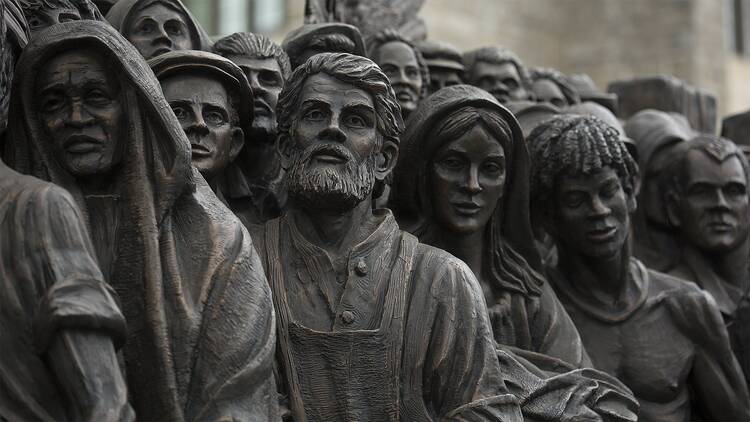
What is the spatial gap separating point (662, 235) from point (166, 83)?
413cm

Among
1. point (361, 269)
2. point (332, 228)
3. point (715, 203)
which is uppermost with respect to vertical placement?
point (332, 228)

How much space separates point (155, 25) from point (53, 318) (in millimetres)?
2878

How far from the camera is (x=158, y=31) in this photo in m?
8.55

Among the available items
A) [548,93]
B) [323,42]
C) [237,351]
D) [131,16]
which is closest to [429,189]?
[323,42]

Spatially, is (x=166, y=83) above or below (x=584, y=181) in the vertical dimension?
above

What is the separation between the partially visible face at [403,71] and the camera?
9.85 meters

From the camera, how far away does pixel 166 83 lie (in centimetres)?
764

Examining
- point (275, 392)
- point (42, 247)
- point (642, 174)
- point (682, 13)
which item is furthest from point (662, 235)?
point (682, 13)

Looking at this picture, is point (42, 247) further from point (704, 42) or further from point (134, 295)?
point (704, 42)

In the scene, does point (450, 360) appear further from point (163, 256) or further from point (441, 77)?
point (441, 77)

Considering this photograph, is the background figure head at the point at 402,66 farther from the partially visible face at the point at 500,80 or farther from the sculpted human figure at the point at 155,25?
the sculpted human figure at the point at 155,25

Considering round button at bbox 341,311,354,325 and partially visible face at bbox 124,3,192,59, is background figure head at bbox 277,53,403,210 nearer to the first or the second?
round button at bbox 341,311,354,325

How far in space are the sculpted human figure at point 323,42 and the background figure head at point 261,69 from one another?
0.45m

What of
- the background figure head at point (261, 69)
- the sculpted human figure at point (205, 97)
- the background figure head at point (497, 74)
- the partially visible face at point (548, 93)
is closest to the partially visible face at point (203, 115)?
the sculpted human figure at point (205, 97)
